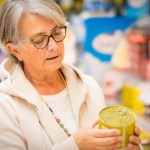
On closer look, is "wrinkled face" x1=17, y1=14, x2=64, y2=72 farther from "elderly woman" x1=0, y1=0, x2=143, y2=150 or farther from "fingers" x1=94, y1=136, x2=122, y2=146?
"fingers" x1=94, y1=136, x2=122, y2=146

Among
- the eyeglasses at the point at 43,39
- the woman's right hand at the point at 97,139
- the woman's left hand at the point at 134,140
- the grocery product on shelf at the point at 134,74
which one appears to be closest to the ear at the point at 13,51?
the eyeglasses at the point at 43,39

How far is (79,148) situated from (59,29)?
68cm

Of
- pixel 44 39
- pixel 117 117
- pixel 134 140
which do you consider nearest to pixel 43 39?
pixel 44 39

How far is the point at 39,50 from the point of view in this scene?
103cm

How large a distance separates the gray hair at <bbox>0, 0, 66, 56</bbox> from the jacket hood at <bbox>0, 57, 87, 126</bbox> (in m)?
0.18

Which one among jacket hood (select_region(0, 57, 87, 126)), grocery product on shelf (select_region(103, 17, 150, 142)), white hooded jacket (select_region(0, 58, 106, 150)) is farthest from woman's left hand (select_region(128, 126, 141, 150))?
grocery product on shelf (select_region(103, 17, 150, 142))

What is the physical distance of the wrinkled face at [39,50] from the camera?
0.97m

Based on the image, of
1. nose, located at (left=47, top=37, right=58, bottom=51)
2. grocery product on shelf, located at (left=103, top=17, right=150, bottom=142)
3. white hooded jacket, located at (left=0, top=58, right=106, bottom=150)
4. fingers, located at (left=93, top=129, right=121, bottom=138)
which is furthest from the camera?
grocery product on shelf, located at (left=103, top=17, right=150, bottom=142)

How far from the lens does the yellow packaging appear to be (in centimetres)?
70

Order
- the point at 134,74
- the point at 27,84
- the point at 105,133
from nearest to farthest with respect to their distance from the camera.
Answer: the point at 105,133 → the point at 27,84 → the point at 134,74

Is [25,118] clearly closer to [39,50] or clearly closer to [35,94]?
[35,94]

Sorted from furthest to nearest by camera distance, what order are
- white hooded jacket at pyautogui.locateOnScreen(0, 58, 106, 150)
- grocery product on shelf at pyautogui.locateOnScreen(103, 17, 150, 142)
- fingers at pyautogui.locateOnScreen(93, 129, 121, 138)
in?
grocery product on shelf at pyautogui.locateOnScreen(103, 17, 150, 142)
white hooded jacket at pyautogui.locateOnScreen(0, 58, 106, 150)
fingers at pyautogui.locateOnScreen(93, 129, 121, 138)

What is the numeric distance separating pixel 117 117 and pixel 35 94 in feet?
1.66

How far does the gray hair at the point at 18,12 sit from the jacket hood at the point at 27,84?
18cm
